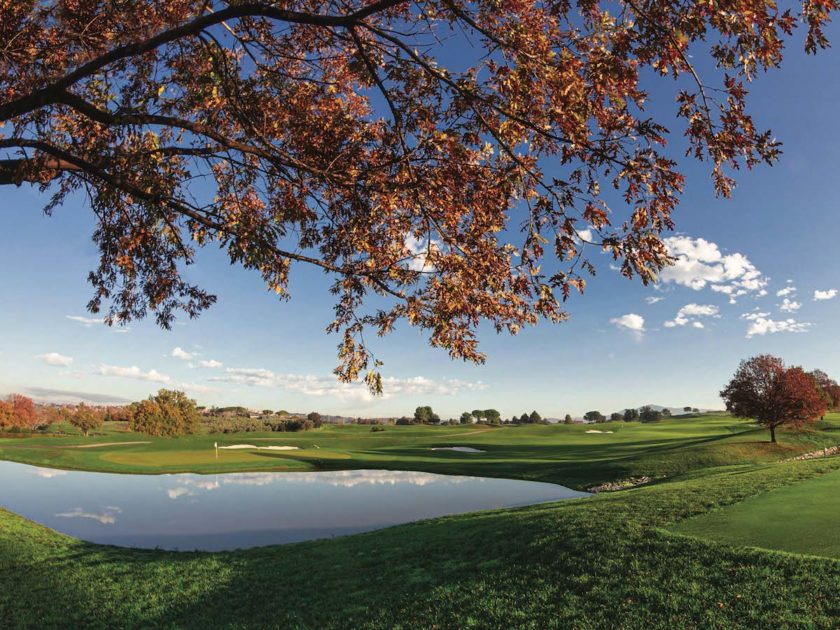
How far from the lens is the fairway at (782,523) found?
9.67 meters

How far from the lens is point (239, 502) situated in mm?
28609

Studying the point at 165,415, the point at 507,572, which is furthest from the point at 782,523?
the point at 165,415

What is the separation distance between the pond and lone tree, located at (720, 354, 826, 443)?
20.4 meters

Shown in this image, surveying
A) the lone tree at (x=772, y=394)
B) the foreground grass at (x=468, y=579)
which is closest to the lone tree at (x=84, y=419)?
the foreground grass at (x=468, y=579)

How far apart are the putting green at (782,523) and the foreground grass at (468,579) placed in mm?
640

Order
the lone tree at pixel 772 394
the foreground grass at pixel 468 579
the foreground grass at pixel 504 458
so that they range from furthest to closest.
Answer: the lone tree at pixel 772 394
the foreground grass at pixel 504 458
the foreground grass at pixel 468 579

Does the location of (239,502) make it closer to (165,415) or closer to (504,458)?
(504,458)

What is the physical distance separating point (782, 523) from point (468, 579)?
7030 mm

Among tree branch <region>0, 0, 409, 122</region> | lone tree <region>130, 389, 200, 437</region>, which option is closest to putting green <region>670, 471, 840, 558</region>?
tree branch <region>0, 0, 409, 122</region>

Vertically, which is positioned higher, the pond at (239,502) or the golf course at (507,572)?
the golf course at (507,572)

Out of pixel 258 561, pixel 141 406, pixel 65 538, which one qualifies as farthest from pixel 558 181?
pixel 141 406

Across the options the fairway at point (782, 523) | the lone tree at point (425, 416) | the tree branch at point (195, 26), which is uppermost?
the tree branch at point (195, 26)

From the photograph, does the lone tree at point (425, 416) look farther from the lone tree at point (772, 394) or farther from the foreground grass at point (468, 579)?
the foreground grass at point (468, 579)

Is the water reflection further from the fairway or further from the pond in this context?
the fairway
